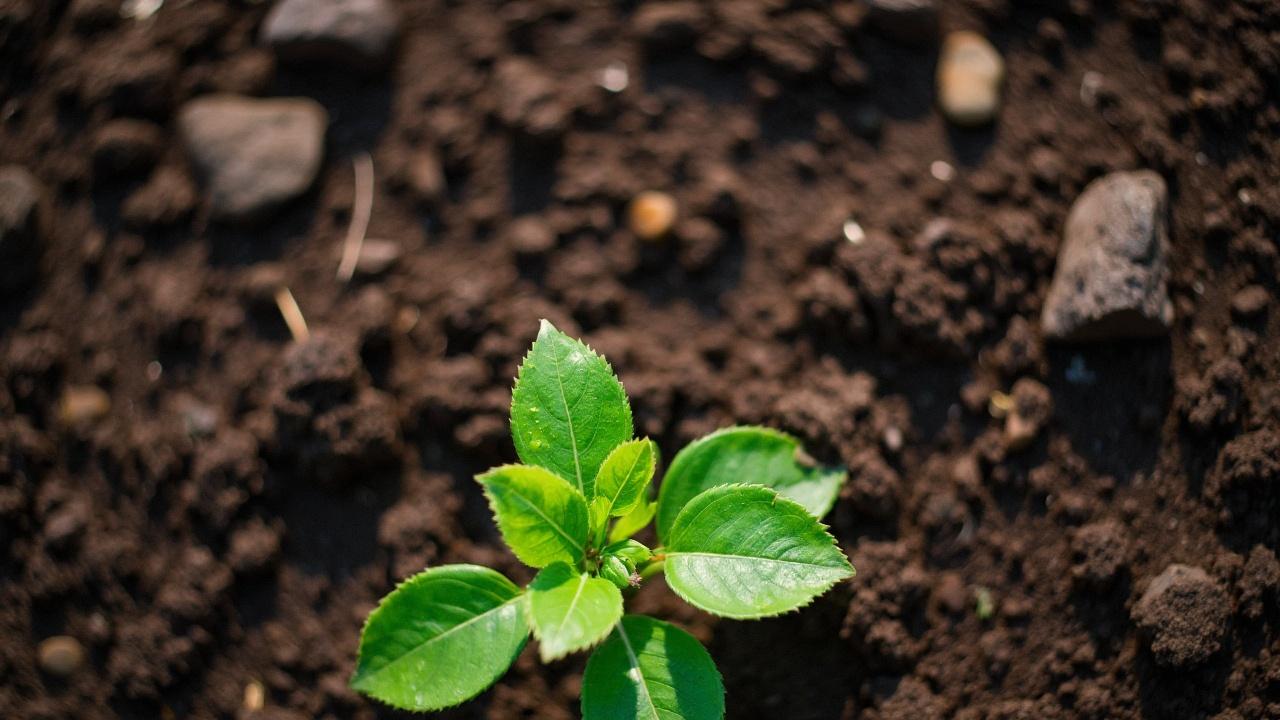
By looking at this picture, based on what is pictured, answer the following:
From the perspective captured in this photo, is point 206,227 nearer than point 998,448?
No

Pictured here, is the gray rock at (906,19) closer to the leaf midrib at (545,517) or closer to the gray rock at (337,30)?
the gray rock at (337,30)

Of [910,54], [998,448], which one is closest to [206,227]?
[910,54]

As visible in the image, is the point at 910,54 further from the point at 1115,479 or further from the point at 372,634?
the point at 372,634

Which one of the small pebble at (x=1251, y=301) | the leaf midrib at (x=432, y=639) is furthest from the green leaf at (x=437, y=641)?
the small pebble at (x=1251, y=301)

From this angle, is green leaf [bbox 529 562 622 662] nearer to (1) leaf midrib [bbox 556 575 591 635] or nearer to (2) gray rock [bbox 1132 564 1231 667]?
(1) leaf midrib [bbox 556 575 591 635]

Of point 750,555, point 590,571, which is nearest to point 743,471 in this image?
point 750,555

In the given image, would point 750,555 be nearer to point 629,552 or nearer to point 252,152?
point 629,552
